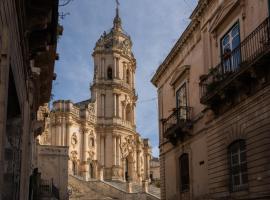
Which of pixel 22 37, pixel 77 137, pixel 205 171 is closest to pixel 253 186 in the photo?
pixel 205 171

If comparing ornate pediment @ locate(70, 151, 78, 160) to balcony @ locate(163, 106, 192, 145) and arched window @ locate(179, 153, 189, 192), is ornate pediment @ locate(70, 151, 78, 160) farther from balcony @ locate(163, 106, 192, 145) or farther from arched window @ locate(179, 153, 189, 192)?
arched window @ locate(179, 153, 189, 192)

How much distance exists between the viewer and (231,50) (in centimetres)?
1412

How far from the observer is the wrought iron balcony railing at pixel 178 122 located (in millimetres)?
17141

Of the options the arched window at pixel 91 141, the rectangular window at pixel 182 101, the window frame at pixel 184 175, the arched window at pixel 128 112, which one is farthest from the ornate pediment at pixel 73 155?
the window frame at pixel 184 175

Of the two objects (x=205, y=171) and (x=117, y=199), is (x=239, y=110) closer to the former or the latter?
(x=205, y=171)

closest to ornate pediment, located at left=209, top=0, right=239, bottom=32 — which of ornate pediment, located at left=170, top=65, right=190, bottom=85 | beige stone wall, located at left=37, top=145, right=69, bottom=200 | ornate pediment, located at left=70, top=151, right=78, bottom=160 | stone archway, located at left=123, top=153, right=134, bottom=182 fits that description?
ornate pediment, located at left=170, top=65, right=190, bottom=85

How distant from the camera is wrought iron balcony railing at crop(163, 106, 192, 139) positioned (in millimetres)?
17141

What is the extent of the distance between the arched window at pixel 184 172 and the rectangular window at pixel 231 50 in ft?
16.5

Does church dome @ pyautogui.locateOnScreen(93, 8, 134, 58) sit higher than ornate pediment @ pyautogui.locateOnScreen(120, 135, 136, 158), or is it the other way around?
church dome @ pyautogui.locateOnScreen(93, 8, 134, 58)

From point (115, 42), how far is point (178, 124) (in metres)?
42.9

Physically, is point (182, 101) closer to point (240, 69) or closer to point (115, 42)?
point (240, 69)

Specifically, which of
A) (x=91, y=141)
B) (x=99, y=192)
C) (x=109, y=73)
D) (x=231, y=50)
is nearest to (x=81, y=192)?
(x=99, y=192)

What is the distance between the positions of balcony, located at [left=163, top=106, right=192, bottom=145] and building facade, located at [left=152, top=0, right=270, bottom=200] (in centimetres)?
4

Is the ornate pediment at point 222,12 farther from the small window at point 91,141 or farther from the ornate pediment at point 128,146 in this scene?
the ornate pediment at point 128,146
